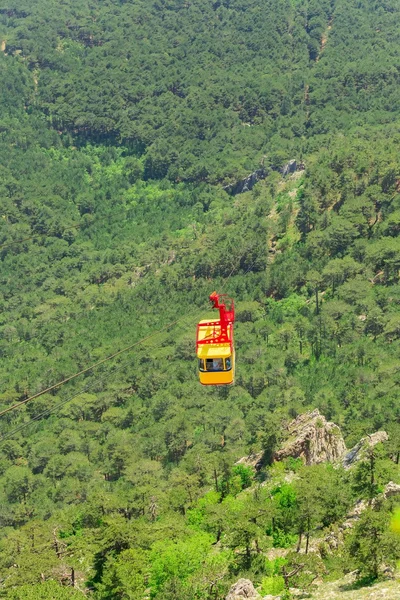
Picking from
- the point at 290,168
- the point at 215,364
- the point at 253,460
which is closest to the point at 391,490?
the point at 215,364

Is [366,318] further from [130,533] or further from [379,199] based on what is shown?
[130,533]

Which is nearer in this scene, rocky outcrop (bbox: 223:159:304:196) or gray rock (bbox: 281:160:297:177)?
gray rock (bbox: 281:160:297:177)

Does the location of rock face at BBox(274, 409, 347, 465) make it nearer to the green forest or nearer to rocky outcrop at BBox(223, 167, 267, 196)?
the green forest

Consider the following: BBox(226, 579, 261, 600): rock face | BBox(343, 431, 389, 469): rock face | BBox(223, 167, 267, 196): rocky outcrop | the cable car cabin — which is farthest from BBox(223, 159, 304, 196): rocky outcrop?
BBox(226, 579, 261, 600): rock face

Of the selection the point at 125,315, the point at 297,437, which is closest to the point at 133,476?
the point at 297,437

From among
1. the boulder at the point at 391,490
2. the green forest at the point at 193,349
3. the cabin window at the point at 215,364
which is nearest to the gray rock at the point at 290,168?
the green forest at the point at 193,349

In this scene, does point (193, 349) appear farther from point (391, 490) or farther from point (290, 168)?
point (290, 168)

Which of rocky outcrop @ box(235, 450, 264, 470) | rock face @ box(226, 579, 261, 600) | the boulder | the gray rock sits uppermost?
the gray rock
